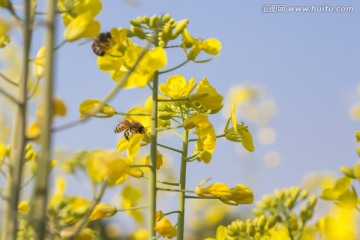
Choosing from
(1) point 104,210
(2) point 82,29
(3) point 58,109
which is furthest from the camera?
(1) point 104,210

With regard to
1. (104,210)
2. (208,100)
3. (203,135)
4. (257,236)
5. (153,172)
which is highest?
(208,100)

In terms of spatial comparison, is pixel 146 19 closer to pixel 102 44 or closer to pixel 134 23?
pixel 134 23

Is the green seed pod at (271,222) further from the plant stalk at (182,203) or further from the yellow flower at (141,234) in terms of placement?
the yellow flower at (141,234)

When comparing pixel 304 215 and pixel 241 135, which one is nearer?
pixel 241 135

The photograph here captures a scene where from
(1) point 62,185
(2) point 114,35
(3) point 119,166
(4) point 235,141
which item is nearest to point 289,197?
(4) point 235,141

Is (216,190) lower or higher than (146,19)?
lower

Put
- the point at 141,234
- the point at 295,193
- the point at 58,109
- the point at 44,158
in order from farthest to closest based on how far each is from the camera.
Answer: the point at 141,234 < the point at 295,193 < the point at 58,109 < the point at 44,158

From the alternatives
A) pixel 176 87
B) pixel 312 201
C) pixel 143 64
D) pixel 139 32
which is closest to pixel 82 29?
pixel 143 64
